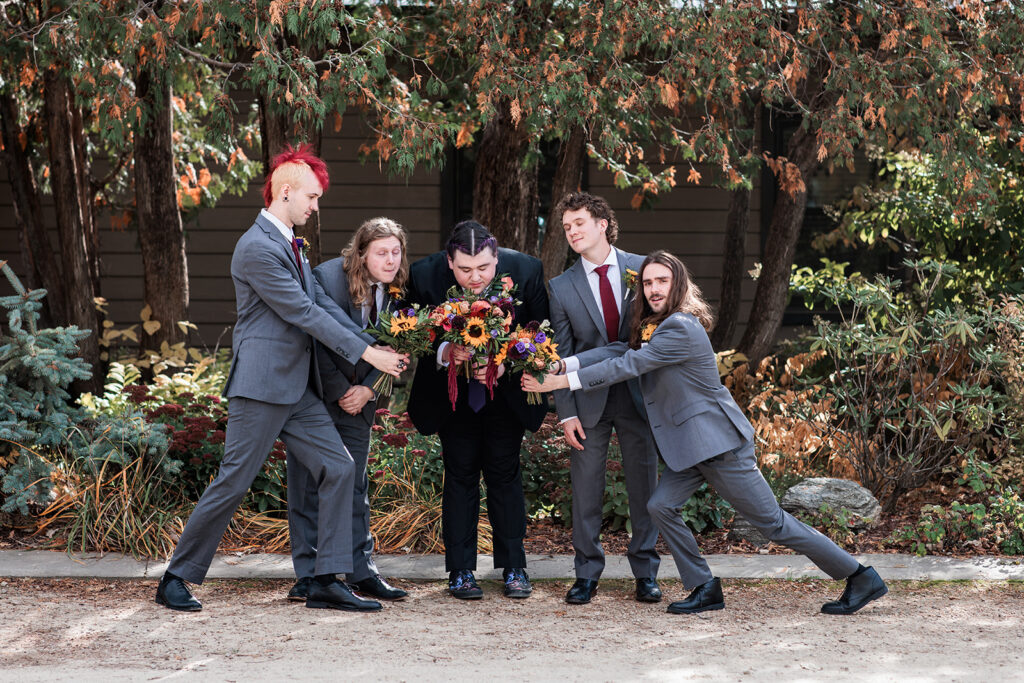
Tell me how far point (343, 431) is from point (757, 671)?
220cm

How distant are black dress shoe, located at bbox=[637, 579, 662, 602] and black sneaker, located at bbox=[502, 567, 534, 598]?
52cm

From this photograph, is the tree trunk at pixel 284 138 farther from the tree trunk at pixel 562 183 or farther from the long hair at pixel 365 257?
the long hair at pixel 365 257

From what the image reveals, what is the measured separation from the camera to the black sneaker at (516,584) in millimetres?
5254

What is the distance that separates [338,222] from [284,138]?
4.02 metres

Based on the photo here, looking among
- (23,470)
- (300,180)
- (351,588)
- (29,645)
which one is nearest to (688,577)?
(351,588)

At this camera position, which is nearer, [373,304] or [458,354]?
[458,354]

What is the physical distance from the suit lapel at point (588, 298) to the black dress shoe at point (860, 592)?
1.58 meters

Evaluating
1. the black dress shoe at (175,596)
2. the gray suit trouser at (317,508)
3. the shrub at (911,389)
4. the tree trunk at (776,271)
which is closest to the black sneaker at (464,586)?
the gray suit trouser at (317,508)

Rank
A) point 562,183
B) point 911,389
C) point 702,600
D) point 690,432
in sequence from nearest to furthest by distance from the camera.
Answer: point 690,432 → point 702,600 → point 911,389 → point 562,183

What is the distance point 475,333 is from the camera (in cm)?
479

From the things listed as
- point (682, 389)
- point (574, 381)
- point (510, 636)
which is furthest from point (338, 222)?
point (510, 636)

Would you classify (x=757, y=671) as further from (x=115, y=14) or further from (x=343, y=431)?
(x=115, y=14)

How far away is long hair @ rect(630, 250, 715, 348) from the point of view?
496cm

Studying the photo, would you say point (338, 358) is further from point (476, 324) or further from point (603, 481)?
point (603, 481)
